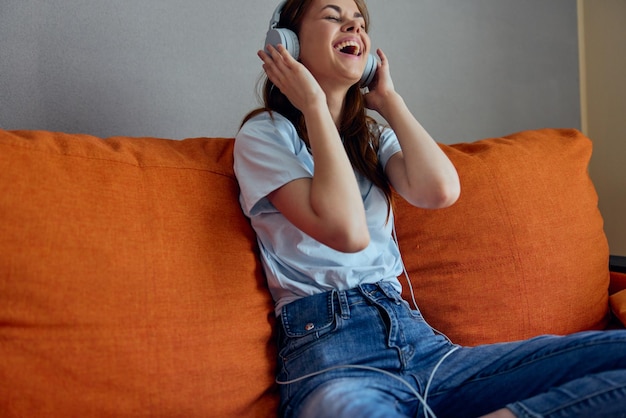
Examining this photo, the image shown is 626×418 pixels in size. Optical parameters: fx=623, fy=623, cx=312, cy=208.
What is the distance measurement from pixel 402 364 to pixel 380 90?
66 centimetres

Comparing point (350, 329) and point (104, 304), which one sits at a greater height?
point (104, 304)

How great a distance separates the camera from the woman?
1051 millimetres

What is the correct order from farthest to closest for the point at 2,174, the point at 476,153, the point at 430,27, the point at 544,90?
the point at 544,90
the point at 430,27
the point at 476,153
the point at 2,174

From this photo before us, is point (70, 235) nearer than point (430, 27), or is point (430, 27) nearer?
point (70, 235)

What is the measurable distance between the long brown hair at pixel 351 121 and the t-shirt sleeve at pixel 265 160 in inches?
2.4

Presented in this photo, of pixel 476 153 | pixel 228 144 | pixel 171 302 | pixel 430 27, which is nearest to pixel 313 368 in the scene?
pixel 171 302

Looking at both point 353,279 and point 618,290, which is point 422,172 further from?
point 618,290

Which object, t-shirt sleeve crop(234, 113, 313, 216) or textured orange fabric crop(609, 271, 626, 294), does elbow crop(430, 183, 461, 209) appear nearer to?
t-shirt sleeve crop(234, 113, 313, 216)

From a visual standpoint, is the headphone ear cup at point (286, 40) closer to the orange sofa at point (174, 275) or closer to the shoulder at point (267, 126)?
the shoulder at point (267, 126)

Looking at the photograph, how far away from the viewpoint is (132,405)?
1.02 meters

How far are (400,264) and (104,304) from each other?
0.65 m

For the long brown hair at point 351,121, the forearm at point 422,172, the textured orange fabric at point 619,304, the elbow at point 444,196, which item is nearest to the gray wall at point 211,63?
the long brown hair at point 351,121

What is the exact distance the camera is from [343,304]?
1.17m

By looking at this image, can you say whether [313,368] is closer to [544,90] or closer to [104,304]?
[104,304]
